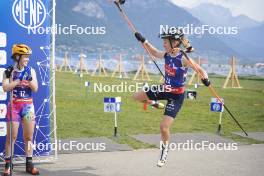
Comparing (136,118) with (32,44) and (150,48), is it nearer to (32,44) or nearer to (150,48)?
(150,48)

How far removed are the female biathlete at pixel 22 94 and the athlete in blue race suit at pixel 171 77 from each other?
1815 mm

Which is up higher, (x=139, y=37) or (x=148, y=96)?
(x=139, y=37)

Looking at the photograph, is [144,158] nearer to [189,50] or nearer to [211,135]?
[189,50]

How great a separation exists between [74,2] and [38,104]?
13549 cm

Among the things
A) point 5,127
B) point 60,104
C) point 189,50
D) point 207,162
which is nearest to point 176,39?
point 189,50

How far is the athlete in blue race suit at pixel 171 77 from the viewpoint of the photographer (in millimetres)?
6789

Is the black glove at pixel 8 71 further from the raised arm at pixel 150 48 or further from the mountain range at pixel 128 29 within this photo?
the mountain range at pixel 128 29

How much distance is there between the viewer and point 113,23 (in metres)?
144

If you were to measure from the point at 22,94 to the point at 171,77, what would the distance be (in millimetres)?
2328

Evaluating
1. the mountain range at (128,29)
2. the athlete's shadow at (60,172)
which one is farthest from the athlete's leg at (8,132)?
the mountain range at (128,29)

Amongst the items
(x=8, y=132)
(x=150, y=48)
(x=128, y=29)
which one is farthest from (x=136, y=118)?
(x=128, y=29)

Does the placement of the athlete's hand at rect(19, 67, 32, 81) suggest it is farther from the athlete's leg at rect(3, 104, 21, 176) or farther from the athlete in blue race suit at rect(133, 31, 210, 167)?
the athlete in blue race suit at rect(133, 31, 210, 167)

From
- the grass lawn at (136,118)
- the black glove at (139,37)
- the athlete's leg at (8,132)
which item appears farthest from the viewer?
the grass lawn at (136,118)

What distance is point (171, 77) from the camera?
6.93 meters
